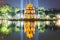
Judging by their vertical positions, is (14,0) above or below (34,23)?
above

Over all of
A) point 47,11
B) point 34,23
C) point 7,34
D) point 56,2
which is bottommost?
point 7,34

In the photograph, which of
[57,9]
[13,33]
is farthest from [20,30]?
[57,9]

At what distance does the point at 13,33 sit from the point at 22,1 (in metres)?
0.40

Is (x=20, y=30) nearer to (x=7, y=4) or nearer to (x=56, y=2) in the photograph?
(x=7, y=4)

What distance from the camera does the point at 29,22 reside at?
164cm

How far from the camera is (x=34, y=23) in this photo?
1.64 meters

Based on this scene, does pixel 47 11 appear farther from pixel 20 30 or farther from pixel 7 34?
pixel 7 34

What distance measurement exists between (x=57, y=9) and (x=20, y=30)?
0.51m

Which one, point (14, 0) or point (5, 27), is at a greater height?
point (14, 0)

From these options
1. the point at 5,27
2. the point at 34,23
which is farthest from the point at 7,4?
the point at 34,23

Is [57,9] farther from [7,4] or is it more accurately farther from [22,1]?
[7,4]

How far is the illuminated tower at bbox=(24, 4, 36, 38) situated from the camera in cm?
164

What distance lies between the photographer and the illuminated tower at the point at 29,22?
1639 mm

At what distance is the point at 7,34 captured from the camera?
165cm
